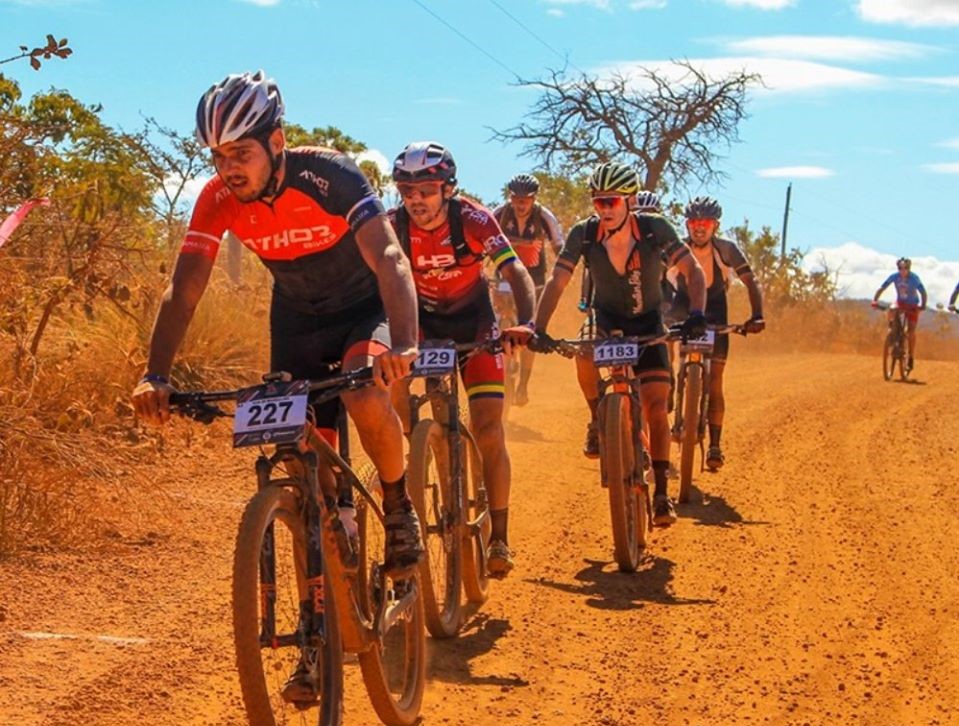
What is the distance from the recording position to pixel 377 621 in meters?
5.27

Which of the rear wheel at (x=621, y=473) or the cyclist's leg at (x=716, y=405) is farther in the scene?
the cyclist's leg at (x=716, y=405)

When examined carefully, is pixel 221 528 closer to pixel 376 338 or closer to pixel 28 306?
pixel 28 306

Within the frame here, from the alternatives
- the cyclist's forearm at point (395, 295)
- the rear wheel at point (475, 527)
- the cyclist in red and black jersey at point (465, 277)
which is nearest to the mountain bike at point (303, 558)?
the cyclist's forearm at point (395, 295)

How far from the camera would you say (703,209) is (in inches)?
454

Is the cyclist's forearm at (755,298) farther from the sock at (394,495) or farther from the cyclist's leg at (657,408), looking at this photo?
the sock at (394,495)

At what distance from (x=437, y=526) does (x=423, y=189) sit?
69.0 inches

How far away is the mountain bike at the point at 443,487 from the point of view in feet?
21.6

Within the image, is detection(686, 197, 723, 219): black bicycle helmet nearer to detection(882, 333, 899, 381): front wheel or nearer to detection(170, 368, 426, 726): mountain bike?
detection(170, 368, 426, 726): mountain bike

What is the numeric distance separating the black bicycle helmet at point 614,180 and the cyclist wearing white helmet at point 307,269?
336cm

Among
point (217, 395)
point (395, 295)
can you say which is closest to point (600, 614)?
point (395, 295)

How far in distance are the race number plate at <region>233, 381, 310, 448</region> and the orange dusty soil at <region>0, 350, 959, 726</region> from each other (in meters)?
1.55

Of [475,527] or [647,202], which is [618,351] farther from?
[647,202]

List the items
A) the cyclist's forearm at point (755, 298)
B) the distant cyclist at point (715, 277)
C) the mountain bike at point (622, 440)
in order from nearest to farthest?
the mountain bike at point (622, 440), the cyclist's forearm at point (755, 298), the distant cyclist at point (715, 277)

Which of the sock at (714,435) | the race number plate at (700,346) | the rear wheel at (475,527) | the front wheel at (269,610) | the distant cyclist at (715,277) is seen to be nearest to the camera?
the front wheel at (269,610)
